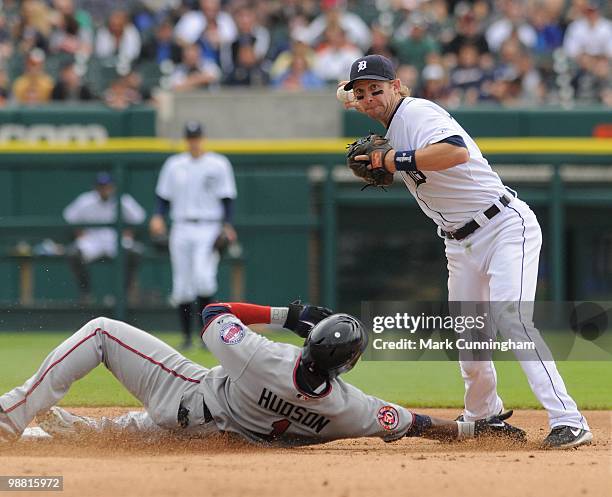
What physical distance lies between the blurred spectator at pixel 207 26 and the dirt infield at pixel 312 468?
872 centimetres

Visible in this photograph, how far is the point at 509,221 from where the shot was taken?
19.0 feet

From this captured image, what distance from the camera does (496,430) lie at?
5.89m

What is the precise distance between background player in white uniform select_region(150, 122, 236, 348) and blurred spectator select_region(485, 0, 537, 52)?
5172 mm

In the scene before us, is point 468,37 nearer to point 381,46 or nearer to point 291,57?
point 381,46

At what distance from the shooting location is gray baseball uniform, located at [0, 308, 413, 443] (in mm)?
5125

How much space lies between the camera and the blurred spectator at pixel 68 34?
1359 centimetres

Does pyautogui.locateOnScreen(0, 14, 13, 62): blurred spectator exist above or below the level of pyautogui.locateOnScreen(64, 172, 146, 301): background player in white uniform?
above

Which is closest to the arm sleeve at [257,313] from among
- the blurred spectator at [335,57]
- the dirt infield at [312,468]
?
the dirt infield at [312,468]

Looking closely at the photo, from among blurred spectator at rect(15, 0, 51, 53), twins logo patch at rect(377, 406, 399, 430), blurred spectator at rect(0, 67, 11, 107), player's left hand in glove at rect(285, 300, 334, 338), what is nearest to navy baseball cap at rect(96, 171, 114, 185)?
blurred spectator at rect(0, 67, 11, 107)

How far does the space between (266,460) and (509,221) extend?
1.72 meters

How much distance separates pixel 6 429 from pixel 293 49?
884cm

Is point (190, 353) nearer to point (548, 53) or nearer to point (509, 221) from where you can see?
point (509, 221)

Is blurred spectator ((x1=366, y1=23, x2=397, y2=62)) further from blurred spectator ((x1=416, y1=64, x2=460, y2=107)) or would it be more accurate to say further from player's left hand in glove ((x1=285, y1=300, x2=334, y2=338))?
player's left hand in glove ((x1=285, y1=300, x2=334, y2=338))

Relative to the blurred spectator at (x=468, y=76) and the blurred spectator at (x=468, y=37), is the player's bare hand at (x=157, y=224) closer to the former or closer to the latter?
the blurred spectator at (x=468, y=76)
